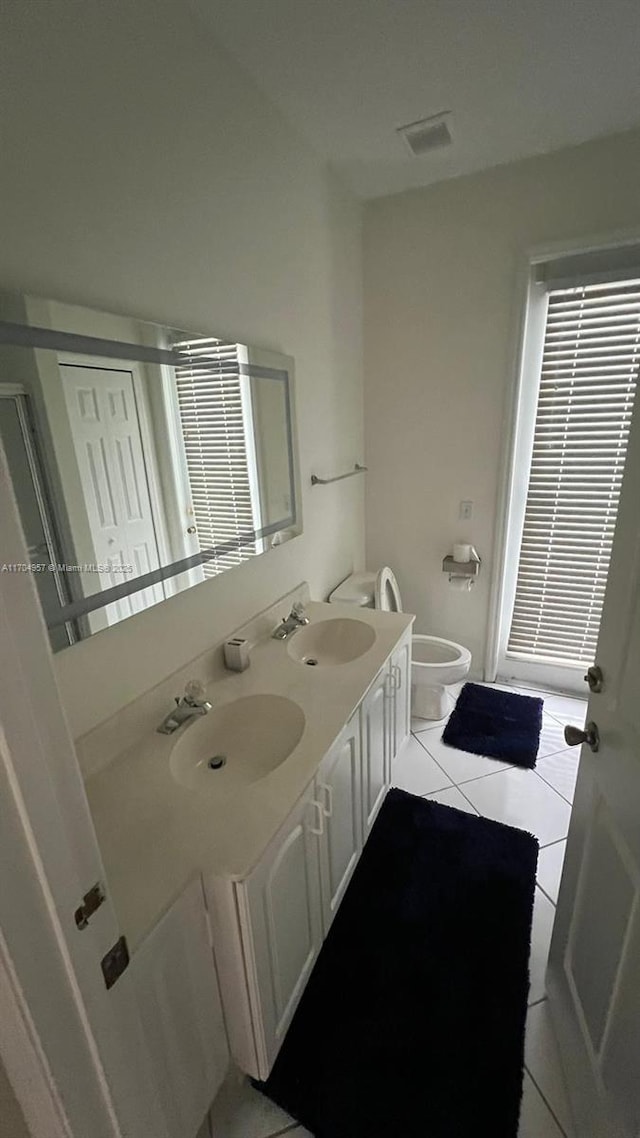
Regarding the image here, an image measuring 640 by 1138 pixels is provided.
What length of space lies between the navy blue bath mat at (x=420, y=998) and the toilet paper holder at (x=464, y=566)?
1.29m

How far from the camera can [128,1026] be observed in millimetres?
689

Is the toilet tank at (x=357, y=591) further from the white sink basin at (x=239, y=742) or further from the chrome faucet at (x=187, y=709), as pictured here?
the chrome faucet at (x=187, y=709)

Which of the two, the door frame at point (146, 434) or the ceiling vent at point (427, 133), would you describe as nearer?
the door frame at point (146, 434)

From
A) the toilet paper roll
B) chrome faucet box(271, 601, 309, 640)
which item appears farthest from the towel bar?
the toilet paper roll

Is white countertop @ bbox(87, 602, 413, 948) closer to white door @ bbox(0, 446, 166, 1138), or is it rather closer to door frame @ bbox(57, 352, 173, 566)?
white door @ bbox(0, 446, 166, 1138)

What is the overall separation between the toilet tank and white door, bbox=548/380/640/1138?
139cm

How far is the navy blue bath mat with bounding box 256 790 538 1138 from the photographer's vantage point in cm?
113

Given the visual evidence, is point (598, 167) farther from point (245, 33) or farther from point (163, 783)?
point (163, 783)

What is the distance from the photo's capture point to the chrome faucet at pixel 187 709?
130cm

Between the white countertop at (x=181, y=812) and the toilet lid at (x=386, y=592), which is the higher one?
the white countertop at (x=181, y=812)

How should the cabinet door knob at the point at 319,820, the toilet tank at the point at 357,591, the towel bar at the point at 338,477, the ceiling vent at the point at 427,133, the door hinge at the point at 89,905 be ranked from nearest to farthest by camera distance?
the door hinge at the point at 89,905 → the cabinet door knob at the point at 319,820 → the ceiling vent at the point at 427,133 → the towel bar at the point at 338,477 → the toilet tank at the point at 357,591

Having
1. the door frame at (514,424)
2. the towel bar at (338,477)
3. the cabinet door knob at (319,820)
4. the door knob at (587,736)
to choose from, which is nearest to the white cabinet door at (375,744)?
the cabinet door knob at (319,820)

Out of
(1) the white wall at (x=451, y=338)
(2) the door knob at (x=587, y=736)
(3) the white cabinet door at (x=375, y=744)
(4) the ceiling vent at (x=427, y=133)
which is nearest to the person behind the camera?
(2) the door knob at (x=587, y=736)

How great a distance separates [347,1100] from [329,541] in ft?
6.39
